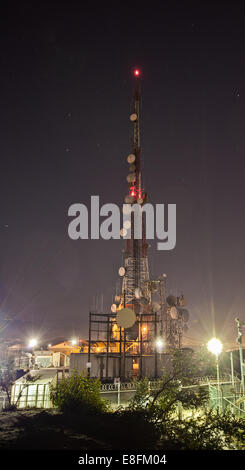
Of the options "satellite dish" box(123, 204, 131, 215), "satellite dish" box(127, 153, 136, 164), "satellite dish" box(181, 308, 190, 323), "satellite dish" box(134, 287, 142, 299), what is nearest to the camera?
"satellite dish" box(134, 287, 142, 299)

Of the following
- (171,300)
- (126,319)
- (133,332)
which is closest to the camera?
(126,319)

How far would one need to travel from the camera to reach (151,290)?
42406mm

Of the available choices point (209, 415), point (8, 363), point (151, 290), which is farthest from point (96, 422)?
point (151, 290)

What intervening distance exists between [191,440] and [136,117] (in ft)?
151

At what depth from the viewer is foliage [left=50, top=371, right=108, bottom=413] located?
454 inches

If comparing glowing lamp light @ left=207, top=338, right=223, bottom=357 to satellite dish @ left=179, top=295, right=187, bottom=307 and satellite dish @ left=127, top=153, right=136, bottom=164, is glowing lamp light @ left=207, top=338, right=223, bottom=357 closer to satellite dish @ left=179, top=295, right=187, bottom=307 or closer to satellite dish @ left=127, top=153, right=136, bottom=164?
satellite dish @ left=179, top=295, right=187, bottom=307

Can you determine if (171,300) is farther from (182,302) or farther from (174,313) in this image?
(174,313)

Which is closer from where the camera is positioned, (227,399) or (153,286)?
(227,399)

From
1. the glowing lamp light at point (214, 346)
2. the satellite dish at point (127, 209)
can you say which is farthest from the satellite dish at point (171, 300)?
the glowing lamp light at point (214, 346)

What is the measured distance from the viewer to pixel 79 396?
11.8m

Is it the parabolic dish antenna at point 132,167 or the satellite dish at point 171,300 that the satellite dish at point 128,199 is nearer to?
the parabolic dish antenna at point 132,167

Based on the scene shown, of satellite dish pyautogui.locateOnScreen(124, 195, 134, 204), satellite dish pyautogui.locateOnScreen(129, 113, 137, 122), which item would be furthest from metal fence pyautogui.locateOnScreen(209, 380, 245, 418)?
satellite dish pyautogui.locateOnScreen(129, 113, 137, 122)

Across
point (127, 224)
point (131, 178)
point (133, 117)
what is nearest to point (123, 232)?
point (127, 224)
